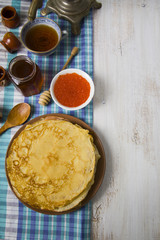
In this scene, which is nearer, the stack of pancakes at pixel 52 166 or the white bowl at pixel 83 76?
the stack of pancakes at pixel 52 166

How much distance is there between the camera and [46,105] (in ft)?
6.72

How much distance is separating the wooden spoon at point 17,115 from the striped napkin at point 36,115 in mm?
58

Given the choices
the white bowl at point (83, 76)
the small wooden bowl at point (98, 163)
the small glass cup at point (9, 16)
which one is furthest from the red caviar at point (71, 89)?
the small glass cup at point (9, 16)

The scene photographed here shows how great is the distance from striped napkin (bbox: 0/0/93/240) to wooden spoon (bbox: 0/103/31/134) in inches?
2.3

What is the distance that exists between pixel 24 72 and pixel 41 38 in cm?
42

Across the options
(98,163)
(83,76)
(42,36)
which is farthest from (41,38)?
(98,163)

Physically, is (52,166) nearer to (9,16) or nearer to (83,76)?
(83,76)

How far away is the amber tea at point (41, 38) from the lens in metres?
2.01

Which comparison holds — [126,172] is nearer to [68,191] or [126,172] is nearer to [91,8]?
[68,191]

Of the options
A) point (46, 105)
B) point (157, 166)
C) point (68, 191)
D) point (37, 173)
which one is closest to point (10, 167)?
point (37, 173)

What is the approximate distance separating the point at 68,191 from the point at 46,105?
2.72ft

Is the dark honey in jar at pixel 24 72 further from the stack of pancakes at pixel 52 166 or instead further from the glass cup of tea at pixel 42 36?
the stack of pancakes at pixel 52 166

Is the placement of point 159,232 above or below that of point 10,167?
below

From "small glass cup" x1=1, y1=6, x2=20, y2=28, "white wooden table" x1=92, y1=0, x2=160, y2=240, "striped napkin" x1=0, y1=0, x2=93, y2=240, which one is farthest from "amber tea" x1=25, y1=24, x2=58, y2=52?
"white wooden table" x1=92, y1=0, x2=160, y2=240
